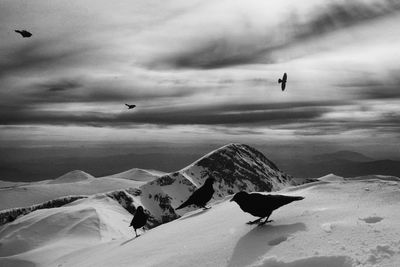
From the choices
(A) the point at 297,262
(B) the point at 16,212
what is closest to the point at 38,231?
(A) the point at 297,262

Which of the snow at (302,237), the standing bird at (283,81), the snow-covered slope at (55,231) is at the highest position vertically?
the standing bird at (283,81)

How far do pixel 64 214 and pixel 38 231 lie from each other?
405 inches

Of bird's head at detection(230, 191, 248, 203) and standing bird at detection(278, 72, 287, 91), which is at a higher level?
standing bird at detection(278, 72, 287, 91)

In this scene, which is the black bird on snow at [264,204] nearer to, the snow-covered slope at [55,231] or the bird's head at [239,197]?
the bird's head at [239,197]

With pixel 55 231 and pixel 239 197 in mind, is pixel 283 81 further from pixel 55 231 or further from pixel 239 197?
pixel 55 231

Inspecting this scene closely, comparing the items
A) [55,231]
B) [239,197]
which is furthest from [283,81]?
[55,231]

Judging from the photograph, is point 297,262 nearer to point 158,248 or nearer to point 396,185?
point 158,248

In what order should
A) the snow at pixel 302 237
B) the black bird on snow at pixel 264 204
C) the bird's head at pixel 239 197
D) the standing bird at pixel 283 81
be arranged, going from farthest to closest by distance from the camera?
the standing bird at pixel 283 81 → the bird's head at pixel 239 197 → the black bird on snow at pixel 264 204 → the snow at pixel 302 237

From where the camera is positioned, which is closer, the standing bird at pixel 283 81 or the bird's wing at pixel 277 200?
the bird's wing at pixel 277 200

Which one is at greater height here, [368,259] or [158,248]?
[368,259]

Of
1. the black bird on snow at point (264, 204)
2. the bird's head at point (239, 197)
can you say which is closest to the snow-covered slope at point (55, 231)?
the bird's head at point (239, 197)

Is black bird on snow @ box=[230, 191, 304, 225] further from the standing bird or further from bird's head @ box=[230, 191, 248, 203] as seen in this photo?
the standing bird

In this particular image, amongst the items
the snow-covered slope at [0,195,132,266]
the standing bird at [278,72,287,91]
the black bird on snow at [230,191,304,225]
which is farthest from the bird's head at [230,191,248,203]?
the snow-covered slope at [0,195,132,266]

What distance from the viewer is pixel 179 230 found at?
10.5 meters
